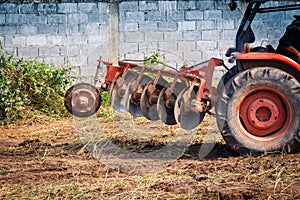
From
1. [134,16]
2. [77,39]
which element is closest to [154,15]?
[134,16]

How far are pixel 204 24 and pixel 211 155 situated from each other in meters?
5.27

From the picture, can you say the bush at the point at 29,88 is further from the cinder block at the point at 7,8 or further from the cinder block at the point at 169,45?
the cinder block at the point at 169,45

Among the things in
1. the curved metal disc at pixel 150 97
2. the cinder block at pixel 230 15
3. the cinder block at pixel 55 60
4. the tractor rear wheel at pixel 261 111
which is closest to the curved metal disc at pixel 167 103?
the curved metal disc at pixel 150 97

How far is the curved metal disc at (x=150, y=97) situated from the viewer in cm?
686

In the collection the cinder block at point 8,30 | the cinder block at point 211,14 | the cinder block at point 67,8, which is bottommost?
the cinder block at point 8,30

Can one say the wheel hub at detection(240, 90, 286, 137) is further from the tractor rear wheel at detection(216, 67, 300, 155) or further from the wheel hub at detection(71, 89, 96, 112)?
the wheel hub at detection(71, 89, 96, 112)

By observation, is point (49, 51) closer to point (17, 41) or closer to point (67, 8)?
point (17, 41)

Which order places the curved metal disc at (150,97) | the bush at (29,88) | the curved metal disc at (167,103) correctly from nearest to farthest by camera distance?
the curved metal disc at (167,103), the curved metal disc at (150,97), the bush at (29,88)

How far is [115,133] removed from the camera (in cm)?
836

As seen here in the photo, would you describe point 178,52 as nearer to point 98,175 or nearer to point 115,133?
point 115,133

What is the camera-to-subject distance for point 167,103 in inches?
263

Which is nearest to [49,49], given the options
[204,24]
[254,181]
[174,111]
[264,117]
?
[204,24]

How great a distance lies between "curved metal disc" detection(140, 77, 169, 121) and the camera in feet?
22.5

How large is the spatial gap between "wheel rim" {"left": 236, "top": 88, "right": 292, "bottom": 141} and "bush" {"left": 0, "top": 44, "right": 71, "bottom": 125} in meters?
4.41
